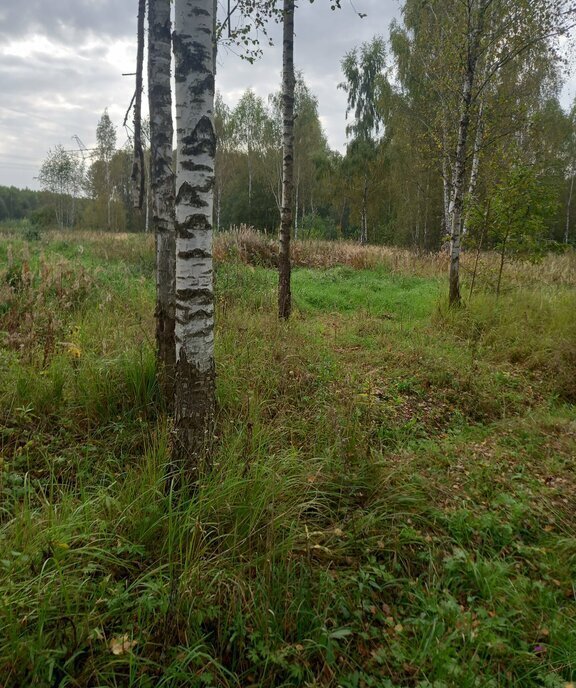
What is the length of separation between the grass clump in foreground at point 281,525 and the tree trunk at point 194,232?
27 cm

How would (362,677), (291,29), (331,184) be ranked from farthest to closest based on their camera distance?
(331,184)
(291,29)
(362,677)

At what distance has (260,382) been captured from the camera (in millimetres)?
3922

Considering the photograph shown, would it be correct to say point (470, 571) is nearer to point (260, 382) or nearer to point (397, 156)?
point (260, 382)

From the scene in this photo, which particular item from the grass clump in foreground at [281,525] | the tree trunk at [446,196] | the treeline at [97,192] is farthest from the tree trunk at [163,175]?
the treeline at [97,192]

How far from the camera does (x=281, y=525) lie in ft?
7.02

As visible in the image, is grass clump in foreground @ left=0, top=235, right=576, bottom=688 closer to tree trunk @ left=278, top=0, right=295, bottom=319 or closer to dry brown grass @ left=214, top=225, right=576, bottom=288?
tree trunk @ left=278, top=0, right=295, bottom=319

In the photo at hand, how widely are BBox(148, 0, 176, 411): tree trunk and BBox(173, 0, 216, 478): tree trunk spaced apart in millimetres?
969

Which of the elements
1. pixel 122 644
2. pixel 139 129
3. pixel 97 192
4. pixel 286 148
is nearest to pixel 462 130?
pixel 286 148

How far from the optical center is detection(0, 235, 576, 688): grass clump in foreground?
1597 millimetres

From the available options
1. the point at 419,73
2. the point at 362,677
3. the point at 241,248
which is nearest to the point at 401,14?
the point at 419,73

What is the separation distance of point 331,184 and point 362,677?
28.2m

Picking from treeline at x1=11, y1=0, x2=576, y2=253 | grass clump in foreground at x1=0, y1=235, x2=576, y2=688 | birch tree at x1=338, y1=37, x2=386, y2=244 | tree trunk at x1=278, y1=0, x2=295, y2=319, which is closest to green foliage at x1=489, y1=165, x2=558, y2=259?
treeline at x1=11, y1=0, x2=576, y2=253

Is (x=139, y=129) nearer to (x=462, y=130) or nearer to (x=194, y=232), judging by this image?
(x=194, y=232)

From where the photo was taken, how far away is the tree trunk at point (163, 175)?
3.44 metres
